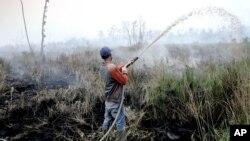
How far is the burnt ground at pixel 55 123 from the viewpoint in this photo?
18.1 feet

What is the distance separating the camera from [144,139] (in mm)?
5359

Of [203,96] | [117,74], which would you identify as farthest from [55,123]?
[203,96]

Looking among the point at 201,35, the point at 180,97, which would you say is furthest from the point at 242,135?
the point at 201,35

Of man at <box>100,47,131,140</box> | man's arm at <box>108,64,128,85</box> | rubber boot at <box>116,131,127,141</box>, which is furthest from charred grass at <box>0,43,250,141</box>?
man's arm at <box>108,64,128,85</box>

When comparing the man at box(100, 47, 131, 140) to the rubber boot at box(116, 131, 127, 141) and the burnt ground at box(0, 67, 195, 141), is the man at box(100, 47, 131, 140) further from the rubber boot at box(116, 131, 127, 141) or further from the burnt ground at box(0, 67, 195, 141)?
the burnt ground at box(0, 67, 195, 141)

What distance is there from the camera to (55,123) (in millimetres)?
6078

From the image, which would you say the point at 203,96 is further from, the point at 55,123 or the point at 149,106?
the point at 55,123

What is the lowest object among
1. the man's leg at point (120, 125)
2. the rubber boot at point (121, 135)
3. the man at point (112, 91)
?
the rubber boot at point (121, 135)

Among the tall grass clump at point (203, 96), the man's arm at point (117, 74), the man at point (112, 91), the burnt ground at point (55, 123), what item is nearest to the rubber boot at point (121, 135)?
the man at point (112, 91)

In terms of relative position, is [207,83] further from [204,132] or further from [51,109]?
[51,109]

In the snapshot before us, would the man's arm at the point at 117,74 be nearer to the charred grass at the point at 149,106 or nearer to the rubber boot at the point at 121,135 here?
the rubber boot at the point at 121,135

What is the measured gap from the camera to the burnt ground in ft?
18.1

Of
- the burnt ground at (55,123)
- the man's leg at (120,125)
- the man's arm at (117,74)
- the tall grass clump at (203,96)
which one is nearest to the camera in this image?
the man's arm at (117,74)

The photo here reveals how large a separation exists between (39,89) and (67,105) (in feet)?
3.84
